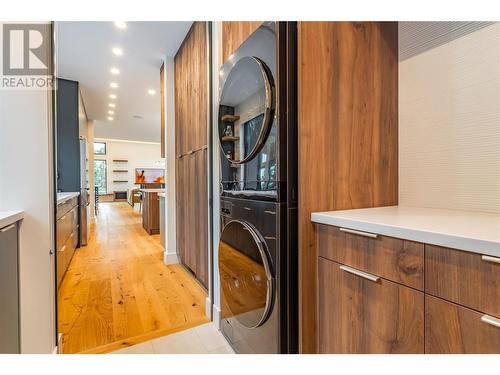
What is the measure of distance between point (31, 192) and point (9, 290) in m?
0.43

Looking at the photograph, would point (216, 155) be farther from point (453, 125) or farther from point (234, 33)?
point (453, 125)

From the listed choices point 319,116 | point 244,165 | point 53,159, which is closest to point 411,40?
point 319,116

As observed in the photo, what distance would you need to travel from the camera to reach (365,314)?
87 cm

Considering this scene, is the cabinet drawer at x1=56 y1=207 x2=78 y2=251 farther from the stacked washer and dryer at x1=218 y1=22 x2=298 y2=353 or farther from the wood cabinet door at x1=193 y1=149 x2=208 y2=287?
the stacked washer and dryer at x1=218 y1=22 x2=298 y2=353

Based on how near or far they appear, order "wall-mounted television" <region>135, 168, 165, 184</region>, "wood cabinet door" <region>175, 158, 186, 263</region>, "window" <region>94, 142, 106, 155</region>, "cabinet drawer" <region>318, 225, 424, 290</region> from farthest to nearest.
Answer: "wall-mounted television" <region>135, 168, 165, 184</region> < "window" <region>94, 142, 106, 155</region> < "wood cabinet door" <region>175, 158, 186, 263</region> < "cabinet drawer" <region>318, 225, 424, 290</region>

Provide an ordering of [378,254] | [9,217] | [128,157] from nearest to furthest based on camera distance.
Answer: [378,254], [9,217], [128,157]

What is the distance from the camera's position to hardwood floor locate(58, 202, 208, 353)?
1640 millimetres

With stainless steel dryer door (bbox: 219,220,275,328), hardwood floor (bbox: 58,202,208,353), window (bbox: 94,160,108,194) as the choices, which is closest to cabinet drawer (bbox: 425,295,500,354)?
stainless steel dryer door (bbox: 219,220,275,328)

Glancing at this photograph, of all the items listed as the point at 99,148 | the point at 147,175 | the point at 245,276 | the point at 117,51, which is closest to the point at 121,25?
the point at 117,51

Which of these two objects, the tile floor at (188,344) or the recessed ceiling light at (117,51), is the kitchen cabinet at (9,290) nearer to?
the tile floor at (188,344)

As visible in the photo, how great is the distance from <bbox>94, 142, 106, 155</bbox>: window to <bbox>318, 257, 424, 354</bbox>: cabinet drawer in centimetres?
1281

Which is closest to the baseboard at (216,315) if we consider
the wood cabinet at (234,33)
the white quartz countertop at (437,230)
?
the white quartz countertop at (437,230)

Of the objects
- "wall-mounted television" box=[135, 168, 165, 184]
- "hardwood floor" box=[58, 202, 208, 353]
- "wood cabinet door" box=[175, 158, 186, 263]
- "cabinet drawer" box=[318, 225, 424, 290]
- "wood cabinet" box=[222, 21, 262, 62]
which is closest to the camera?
"cabinet drawer" box=[318, 225, 424, 290]

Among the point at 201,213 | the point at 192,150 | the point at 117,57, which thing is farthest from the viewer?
the point at 117,57
